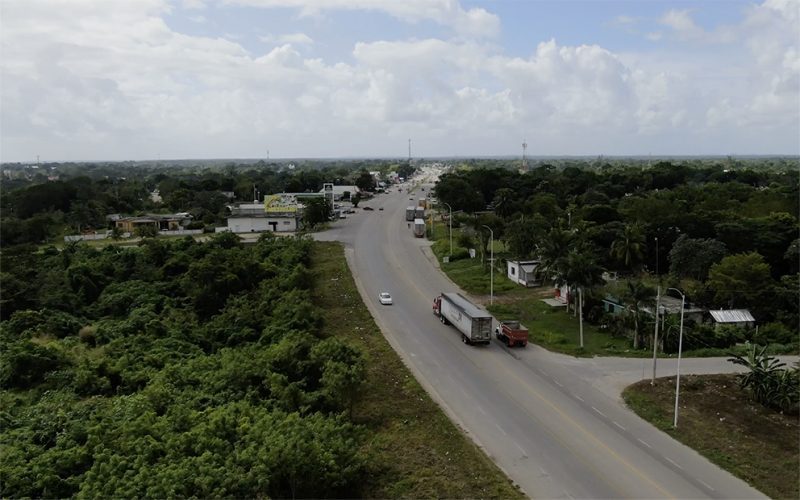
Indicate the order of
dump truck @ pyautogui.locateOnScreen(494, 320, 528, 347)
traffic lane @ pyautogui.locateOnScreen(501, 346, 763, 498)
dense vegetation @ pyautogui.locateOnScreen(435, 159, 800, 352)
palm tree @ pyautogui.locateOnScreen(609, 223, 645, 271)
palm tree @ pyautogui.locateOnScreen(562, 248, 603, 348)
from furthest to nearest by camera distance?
Result: 1. palm tree @ pyautogui.locateOnScreen(609, 223, 645, 271)
2. dense vegetation @ pyautogui.locateOnScreen(435, 159, 800, 352)
3. palm tree @ pyautogui.locateOnScreen(562, 248, 603, 348)
4. dump truck @ pyautogui.locateOnScreen(494, 320, 528, 347)
5. traffic lane @ pyautogui.locateOnScreen(501, 346, 763, 498)

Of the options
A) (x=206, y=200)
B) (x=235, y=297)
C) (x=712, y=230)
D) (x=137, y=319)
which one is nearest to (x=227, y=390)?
(x=137, y=319)

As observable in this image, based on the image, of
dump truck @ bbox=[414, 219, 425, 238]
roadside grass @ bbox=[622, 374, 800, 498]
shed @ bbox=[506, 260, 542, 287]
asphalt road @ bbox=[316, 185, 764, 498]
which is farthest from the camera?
dump truck @ bbox=[414, 219, 425, 238]

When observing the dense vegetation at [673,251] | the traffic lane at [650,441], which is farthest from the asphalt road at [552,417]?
the dense vegetation at [673,251]

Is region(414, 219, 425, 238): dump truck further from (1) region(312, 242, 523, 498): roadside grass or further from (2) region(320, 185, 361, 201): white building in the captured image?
(2) region(320, 185, 361, 201): white building

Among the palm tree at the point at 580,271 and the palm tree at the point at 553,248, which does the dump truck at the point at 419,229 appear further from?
the palm tree at the point at 580,271

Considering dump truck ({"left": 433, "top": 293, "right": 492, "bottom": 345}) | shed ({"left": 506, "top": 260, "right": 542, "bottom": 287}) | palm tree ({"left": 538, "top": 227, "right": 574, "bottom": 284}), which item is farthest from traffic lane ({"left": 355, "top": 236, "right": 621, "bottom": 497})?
shed ({"left": 506, "top": 260, "right": 542, "bottom": 287})

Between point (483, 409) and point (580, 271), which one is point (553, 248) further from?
point (483, 409)

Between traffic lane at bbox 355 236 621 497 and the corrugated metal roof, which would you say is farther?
the corrugated metal roof
